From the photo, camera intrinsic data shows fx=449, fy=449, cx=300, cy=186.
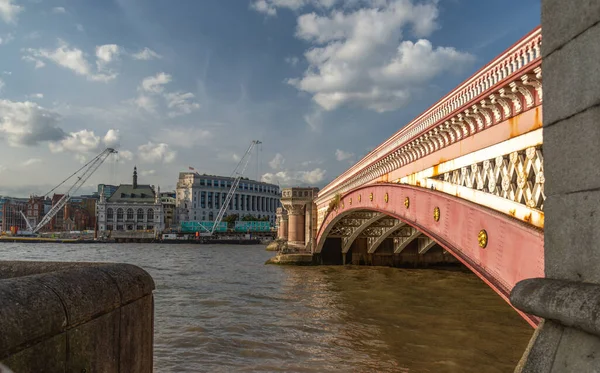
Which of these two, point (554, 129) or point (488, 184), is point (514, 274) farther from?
point (554, 129)

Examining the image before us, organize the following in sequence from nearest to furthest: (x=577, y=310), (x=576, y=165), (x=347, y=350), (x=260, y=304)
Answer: (x=577, y=310) → (x=576, y=165) → (x=347, y=350) → (x=260, y=304)

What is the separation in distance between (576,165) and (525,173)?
6.57m

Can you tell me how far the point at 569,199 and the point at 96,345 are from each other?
371cm

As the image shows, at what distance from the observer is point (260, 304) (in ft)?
66.5

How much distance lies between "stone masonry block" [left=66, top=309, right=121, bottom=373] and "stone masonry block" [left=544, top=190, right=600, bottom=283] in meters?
3.53

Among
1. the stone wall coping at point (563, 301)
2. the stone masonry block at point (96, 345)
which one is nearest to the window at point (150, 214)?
the stone masonry block at point (96, 345)

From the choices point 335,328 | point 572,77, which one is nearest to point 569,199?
point 572,77

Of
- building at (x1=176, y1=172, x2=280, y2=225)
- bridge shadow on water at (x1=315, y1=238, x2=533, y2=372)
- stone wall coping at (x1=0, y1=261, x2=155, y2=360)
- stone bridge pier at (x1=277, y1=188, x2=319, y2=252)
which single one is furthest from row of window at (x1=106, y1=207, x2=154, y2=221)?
stone wall coping at (x1=0, y1=261, x2=155, y2=360)

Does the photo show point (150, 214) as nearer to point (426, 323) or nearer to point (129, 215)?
point (129, 215)

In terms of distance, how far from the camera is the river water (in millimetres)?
11555

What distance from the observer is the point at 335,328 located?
1545 cm

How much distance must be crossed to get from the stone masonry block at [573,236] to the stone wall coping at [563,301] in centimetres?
10

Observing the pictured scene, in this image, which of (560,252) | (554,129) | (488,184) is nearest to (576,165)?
(554,129)

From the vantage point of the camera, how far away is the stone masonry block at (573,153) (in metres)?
2.97
